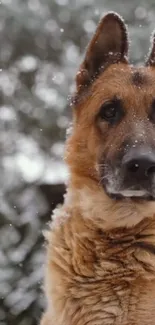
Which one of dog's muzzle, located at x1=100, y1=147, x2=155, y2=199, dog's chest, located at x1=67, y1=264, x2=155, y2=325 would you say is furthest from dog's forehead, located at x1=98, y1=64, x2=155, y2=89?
dog's chest, located at x1=67, y1=264, x2=155, y2=325

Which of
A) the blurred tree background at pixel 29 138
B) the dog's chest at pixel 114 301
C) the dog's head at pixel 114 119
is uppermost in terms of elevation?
the blurred tree background at pixel 29 138

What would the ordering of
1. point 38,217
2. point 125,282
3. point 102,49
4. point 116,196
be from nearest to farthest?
point 125,282 → point 116,196 → point 102,49 → point 38,217

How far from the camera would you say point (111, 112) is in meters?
4.64

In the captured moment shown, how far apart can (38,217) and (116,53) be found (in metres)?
4.04

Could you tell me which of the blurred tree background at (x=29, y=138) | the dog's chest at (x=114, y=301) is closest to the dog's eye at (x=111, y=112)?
the dog's chest at (x=114, y=301)

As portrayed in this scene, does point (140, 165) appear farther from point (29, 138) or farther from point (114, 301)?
point (29, 138)

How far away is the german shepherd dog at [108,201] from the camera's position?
164 inches

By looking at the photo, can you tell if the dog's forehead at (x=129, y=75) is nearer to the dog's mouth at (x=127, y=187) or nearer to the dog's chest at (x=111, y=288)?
the dog's mouth at (x=127, y=187)

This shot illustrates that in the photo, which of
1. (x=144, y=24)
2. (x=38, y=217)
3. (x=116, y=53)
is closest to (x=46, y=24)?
(x=144, y=24)

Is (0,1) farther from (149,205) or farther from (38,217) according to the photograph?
(149,205)

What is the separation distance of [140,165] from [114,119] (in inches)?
21.9

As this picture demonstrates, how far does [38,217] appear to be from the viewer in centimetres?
863

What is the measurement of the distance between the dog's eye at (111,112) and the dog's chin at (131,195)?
1.53 feet

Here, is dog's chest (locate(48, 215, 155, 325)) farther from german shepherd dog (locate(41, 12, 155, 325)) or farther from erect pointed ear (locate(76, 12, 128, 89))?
erect pointed ear (locate(76, 12, 128, 89))
